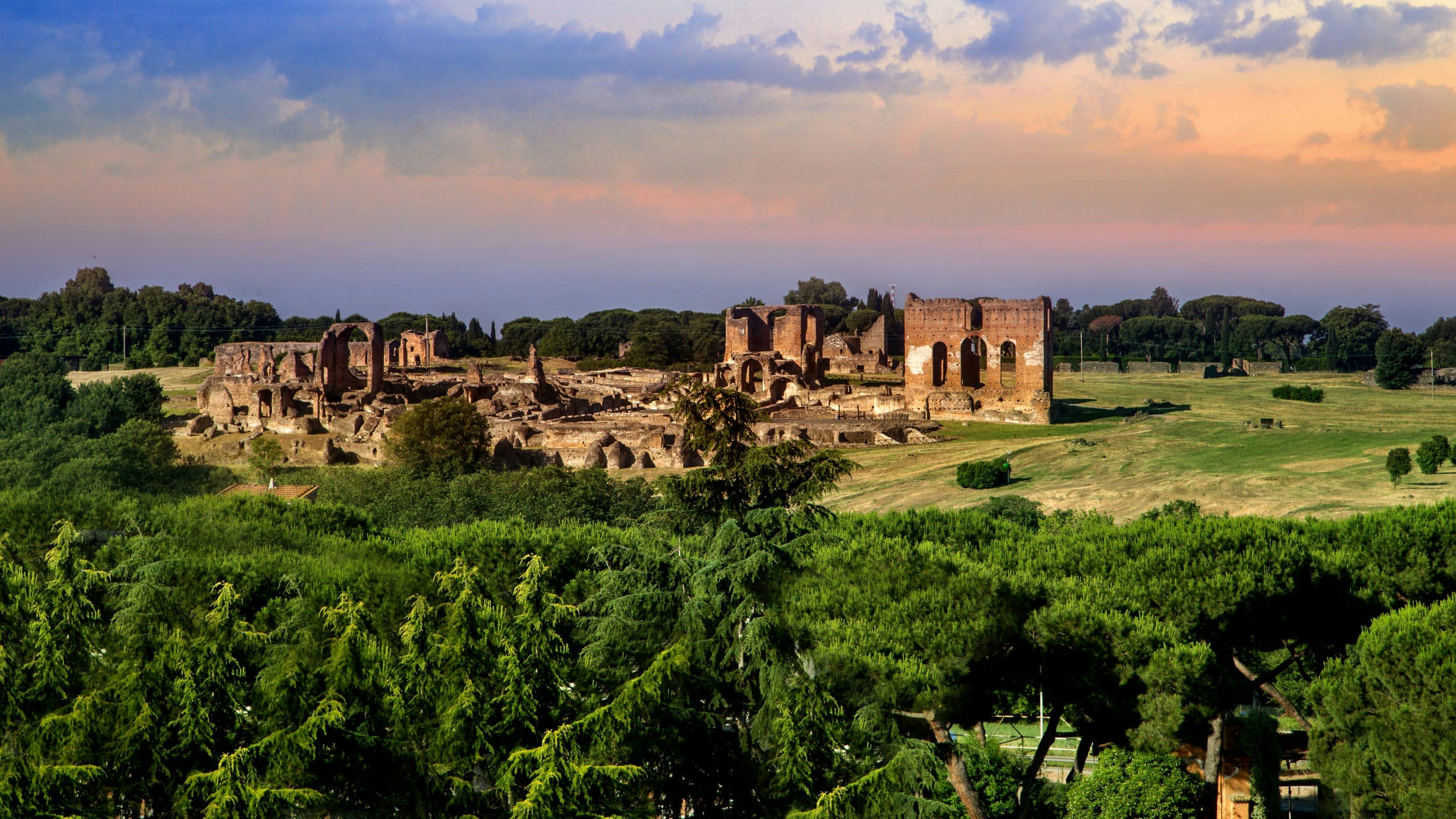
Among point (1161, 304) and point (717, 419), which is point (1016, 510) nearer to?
point (717, 419)

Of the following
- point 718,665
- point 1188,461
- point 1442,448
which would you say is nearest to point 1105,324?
point 1188,461

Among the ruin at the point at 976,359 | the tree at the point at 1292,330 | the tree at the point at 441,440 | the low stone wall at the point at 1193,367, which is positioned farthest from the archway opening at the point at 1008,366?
the tree at the point at 1292,330

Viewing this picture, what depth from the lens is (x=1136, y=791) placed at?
1431 centimetres

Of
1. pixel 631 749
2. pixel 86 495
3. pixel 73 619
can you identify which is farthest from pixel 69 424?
pixel 631 749

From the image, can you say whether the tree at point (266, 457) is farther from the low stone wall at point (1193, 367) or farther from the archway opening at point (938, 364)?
the low stone wall at point (1193, 367)

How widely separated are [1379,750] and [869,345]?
233 ft

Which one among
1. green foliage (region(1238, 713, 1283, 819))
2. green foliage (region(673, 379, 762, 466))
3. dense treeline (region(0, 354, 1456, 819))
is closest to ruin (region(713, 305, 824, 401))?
dense treeline (region(0, 354, 1456, 819))

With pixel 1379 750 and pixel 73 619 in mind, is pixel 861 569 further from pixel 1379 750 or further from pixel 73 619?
pixel 73 619

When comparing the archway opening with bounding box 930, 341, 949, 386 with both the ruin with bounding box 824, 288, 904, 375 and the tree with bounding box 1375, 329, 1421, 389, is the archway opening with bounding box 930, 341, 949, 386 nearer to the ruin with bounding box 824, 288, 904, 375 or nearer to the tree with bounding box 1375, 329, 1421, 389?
the ruin with bounding box 824, 288, 904, 375

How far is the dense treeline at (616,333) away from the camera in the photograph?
80.8 meters

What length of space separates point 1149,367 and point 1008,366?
67.1 feet

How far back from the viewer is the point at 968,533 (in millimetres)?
19469

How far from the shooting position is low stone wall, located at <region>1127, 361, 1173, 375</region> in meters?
80.4

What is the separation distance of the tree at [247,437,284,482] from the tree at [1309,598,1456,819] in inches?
1262
